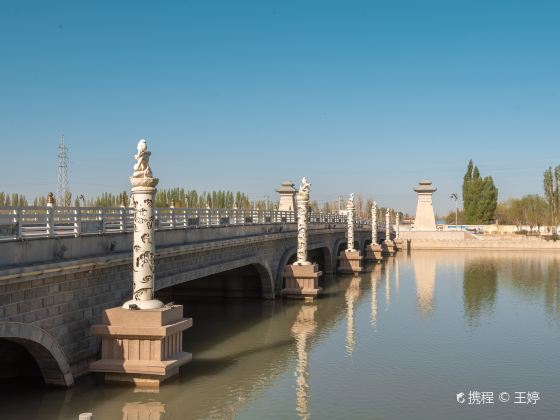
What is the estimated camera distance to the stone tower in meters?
104

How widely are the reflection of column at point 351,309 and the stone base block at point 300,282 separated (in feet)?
8.41

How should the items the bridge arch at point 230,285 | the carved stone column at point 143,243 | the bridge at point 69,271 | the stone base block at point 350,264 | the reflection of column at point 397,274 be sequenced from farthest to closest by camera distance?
the stone base block at point 350,264, the reflection of column at point 397,274, the bridge arch at point 230,285, the carved stone column at point 143,243, the bridge at point 69,271

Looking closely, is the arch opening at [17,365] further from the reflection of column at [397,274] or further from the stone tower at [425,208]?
the stone tower at [425,208]

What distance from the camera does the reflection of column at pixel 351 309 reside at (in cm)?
2650

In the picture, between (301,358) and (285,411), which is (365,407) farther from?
(301,358)

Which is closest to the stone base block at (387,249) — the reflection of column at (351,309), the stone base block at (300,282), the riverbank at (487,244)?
the riverbank at (487,244)

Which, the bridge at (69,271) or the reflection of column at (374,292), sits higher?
the bridge at (69,271)

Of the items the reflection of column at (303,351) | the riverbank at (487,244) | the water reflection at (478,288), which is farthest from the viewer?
the riverbank at (487,244)

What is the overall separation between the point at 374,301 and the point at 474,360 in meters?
16.4

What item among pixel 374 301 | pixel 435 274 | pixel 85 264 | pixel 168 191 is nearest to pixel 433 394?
pixel 85 264

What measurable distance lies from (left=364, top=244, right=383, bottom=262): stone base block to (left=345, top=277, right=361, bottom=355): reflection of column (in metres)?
19.3

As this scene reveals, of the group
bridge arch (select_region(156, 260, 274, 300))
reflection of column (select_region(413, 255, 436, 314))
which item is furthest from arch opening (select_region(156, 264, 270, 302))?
reflection of column (select_region(413, 255, 436, 314))

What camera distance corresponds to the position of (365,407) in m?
17.7

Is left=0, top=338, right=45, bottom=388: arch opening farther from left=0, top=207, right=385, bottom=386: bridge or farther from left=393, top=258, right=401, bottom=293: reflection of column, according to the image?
left=393, top=258, right=401, bottom=293: reflection of column
